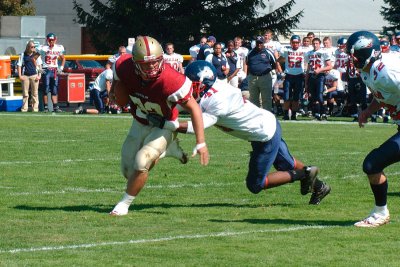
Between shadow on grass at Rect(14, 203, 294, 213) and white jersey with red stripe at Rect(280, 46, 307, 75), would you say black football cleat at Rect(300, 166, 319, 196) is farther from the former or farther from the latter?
white jersey with red stripe at Rect(280, 46, 307, 75)

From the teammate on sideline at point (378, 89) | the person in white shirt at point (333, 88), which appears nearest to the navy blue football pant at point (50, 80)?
the person in white shirt at point (333, 88)

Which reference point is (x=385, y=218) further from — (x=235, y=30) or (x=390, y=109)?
(x=235, y=30)

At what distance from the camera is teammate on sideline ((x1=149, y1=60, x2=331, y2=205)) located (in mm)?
8820

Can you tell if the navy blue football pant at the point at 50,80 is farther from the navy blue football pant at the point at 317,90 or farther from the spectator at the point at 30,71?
the navy blue football pant at the point at 317,90

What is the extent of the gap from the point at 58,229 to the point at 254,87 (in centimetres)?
1404

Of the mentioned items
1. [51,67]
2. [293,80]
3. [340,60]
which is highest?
[340,60]

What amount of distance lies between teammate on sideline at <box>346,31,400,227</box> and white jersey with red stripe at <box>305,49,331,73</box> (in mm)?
14558

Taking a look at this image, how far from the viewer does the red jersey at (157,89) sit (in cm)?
849

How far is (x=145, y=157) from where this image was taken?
28.9 ft

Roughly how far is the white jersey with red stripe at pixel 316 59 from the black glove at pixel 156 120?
1421 centimetres

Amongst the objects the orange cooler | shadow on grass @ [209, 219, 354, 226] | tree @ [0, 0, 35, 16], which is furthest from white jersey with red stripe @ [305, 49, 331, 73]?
tree @ [0, 0, 35, 16]

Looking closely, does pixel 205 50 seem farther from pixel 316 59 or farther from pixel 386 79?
pixel 386 79

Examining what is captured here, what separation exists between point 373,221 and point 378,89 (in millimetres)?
1019

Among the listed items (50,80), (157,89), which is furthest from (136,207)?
(50,80)
